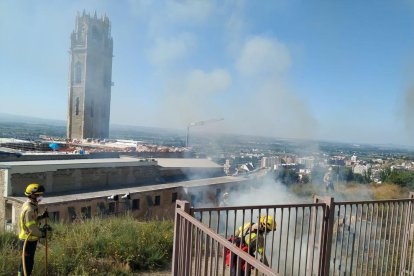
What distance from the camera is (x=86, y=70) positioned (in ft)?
199

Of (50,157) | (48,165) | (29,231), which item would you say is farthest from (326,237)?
(50,157)

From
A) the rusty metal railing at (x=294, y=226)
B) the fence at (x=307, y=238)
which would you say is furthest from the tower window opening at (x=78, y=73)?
the fence at (x=307, y=238)

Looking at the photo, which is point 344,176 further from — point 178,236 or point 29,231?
point 178,236

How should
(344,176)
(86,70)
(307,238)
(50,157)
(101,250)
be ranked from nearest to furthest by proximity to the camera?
1. (307,238)
2. (101,250)
3. (50,157)
4. (344,176)
5. (86,70)

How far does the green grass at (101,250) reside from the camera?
4.48 m

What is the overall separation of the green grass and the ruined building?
58.2 meters

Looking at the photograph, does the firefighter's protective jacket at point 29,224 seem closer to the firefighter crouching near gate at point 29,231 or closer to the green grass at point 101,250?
the firefighter crouching near gate at point 29,231

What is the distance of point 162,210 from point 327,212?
19038mm

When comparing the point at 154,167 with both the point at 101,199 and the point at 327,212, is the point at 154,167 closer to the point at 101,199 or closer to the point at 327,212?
the point at 101,199

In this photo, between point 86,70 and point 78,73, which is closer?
point 86,70

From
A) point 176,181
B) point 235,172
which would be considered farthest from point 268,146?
point 176,181

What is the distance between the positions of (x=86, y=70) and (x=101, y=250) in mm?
60488

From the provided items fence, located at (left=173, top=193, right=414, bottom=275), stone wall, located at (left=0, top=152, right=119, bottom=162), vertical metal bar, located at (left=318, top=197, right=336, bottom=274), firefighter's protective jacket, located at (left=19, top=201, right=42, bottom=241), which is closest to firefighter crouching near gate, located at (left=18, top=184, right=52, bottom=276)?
firefighter's protective jacket, located at (left=19, top=201, right=42, bottom=241)

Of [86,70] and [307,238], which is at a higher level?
[86,70]
